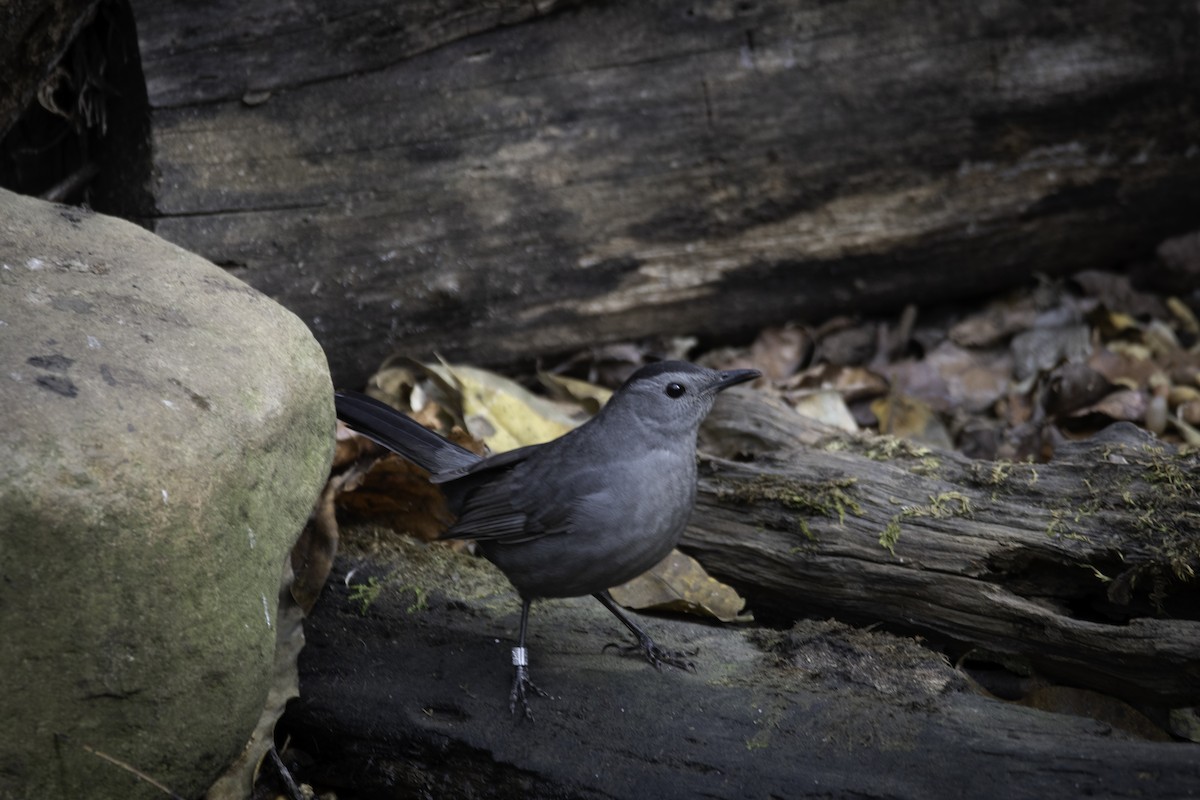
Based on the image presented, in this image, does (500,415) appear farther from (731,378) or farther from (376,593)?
(731,378)

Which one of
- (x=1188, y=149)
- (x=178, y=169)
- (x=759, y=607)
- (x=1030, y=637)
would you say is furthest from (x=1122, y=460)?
(x=178, y=169)

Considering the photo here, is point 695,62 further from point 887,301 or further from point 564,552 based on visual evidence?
point 564,552

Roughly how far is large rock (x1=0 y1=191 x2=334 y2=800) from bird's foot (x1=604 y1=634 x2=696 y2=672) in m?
1.24

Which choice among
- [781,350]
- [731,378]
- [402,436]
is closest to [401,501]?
[402,436]

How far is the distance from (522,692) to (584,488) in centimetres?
72

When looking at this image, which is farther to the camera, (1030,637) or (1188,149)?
(1188,149)

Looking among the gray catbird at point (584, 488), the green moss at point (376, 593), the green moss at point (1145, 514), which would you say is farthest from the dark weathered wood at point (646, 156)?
the green moss at point (1145, 514)

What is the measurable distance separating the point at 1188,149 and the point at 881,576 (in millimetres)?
3857

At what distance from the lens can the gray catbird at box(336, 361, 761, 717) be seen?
3.83 meters

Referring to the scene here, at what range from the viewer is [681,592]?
4348mm

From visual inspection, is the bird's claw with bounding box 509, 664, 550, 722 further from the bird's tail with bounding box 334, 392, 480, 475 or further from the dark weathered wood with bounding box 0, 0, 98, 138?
the dark weathered wood with bounding box 0, 0, 98, 138

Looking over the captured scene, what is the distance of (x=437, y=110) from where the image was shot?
5273 mm

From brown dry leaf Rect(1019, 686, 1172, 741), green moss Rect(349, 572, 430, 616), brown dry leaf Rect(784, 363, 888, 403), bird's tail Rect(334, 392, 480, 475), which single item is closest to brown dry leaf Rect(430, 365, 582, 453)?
bird's tail Rect(334, 392, 480, 475)

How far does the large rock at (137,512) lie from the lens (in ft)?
9.05
